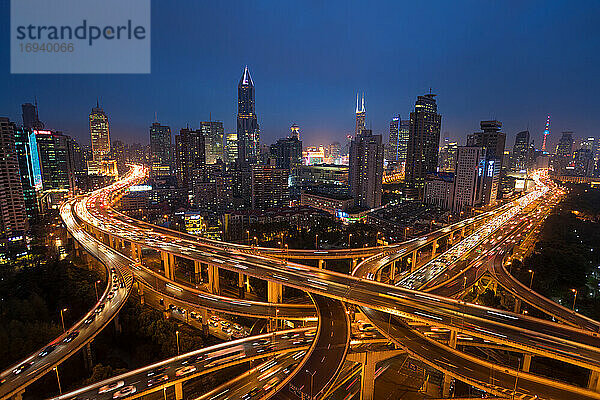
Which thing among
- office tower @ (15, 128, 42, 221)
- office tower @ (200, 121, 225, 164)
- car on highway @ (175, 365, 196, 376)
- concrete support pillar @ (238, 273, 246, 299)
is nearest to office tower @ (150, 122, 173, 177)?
office tower @ (200, 121, 225, 164)

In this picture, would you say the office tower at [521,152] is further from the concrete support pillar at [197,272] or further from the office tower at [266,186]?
the concrete support pillar at [197,272]

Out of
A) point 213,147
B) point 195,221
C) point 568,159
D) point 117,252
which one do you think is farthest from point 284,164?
point 568,159

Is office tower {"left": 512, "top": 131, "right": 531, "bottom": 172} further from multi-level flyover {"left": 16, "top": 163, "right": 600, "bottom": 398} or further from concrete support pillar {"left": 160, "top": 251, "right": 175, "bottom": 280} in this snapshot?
concrete support pillar {"left": 160, "top": 251, "right": 175, "bottom": 280}

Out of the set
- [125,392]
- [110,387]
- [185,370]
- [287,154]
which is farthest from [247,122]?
[125,392]

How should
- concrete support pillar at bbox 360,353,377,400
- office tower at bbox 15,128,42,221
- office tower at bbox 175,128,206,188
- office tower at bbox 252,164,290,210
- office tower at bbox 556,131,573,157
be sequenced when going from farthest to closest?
office tower at bbox 556,131,573,157 → office tower at bbox 175,128,206,188 → office tower at bbox 252,164,290,210 → office tower at bbox 15,128,42,221 → concrete support pillar at bbox 360,353,377,400

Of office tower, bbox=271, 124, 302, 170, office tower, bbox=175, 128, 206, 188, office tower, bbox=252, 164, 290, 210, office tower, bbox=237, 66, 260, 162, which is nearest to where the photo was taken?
office tower, bbox=252, 164, 290, 210

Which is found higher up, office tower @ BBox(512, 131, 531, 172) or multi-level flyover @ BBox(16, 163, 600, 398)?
office tower @ BBox(512, 131, 531, 172)

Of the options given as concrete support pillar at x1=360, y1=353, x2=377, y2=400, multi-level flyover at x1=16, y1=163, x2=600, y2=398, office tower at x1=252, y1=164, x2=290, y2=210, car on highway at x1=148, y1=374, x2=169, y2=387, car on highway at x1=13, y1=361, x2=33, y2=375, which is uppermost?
office tower at x1=252, y1=164, x2=290, y2=210
